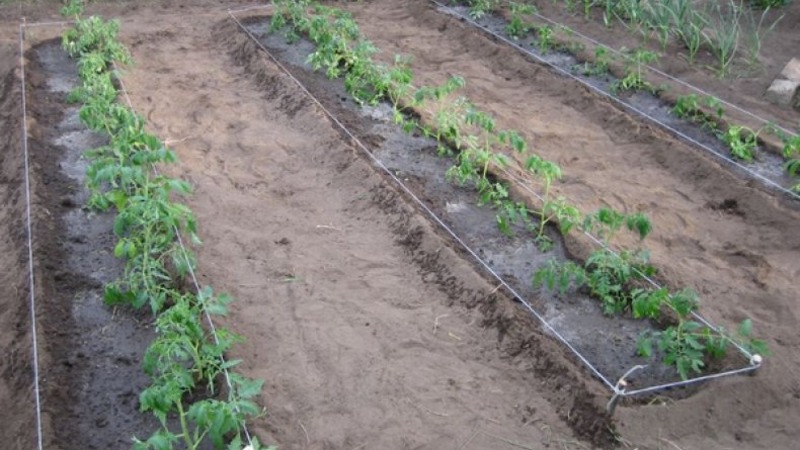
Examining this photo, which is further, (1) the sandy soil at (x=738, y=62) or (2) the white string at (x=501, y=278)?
(1) the sandy soil at (x=738, y=62)

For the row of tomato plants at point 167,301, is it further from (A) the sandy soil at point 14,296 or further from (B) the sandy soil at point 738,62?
(B) the sandy soil at point 738,62

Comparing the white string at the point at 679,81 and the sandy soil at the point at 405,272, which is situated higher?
the white string at the point at 679,81

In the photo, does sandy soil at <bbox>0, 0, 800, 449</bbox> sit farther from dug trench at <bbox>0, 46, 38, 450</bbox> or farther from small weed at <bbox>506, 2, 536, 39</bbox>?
small weed at <bbox>506, 2, 536, 39</bbox>

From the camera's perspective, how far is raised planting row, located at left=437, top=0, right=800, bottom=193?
532 cm

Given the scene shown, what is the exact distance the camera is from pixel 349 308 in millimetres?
3996

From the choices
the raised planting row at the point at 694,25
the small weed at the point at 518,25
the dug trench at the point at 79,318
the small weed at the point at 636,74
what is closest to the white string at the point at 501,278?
the dug trench at the point at 79,318

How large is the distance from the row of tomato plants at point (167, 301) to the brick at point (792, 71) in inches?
176

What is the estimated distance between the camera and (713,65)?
6.68 meters

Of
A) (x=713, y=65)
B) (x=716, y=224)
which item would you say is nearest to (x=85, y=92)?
(x=716, y=224)

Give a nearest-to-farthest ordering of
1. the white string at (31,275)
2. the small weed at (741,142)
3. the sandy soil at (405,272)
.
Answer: the white string at (31,275) < the sandy soil at (405,272) < the small weed at (741,142)

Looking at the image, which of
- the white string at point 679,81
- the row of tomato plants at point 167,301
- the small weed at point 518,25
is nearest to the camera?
the row of tomato plants at point 167,301

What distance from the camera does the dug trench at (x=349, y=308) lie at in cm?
336

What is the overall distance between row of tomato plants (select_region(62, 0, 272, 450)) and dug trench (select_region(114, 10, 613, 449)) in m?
0.22

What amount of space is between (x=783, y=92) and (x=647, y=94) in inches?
37.2
